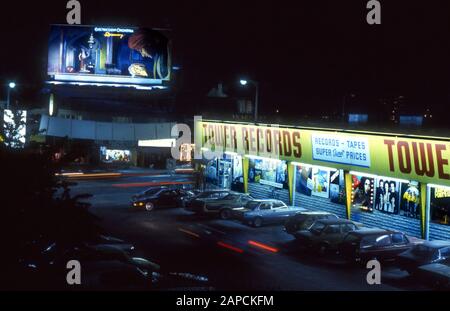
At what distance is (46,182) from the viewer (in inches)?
316

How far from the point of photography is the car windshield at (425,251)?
17.3 m

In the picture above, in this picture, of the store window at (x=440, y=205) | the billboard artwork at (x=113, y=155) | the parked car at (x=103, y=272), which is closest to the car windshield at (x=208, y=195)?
the store window at (x=440, y=205)

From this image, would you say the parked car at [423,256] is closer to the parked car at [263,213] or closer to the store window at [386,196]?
the store window at [386,196]

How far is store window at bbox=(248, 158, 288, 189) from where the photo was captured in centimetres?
3073

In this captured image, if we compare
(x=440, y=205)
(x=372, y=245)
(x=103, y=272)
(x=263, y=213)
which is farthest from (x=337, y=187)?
(x=103, y=272)

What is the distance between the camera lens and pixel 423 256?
1734 centimetres

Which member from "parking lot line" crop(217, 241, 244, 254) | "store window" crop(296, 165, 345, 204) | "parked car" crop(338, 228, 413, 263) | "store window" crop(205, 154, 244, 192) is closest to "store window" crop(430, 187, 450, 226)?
"parked car" crop(338, 228, 413, 263)

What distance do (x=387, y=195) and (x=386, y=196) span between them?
75 mm

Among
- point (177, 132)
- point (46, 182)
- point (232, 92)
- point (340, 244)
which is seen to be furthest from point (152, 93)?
point (46, 182)

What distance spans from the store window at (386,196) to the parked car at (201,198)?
7435mm

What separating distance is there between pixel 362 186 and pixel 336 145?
239 centimetres

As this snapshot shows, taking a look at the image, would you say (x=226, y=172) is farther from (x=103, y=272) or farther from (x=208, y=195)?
(x=103, y=272)

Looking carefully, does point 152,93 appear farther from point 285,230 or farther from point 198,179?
point 285,230

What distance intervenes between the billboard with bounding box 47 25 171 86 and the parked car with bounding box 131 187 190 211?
1012 inches
